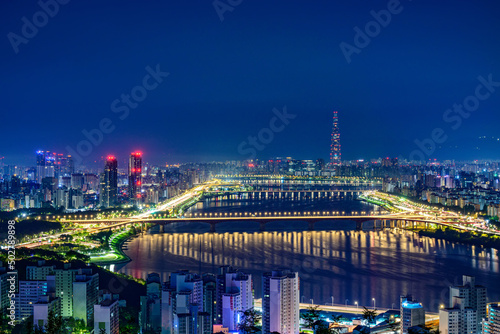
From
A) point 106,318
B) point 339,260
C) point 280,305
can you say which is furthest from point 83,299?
point 339,260

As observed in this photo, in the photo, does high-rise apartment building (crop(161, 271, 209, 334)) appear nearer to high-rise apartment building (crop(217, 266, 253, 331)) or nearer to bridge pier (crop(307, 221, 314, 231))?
high-rise apartment building (crop(217, 266, 253, 331))

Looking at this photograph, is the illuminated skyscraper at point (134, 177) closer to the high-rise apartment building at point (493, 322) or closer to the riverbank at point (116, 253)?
the riverbank at point (116, 253)

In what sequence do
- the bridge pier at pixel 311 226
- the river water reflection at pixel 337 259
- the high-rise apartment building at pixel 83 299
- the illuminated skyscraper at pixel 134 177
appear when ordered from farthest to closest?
the illuminated skyscraper at pixel 134 177
the bridge pier at pixel 311 226
the river water reflection at pixel 337 259
the high-rise apartment building at pixel 83 299

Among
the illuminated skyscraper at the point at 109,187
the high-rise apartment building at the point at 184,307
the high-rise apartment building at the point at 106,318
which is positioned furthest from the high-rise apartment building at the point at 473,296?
the illuminated skyscraper at the point at 109,187

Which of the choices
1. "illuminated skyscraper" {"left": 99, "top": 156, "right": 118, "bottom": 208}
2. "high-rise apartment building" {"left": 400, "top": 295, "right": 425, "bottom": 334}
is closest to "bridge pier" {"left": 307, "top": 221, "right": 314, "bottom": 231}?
"illuminated skyscraper" {"left": 99, "top": 156, "right": 118, "bottom": 208}

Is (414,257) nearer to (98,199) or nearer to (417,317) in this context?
(417,317)

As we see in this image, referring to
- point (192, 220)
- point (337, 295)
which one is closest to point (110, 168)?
point (192, 220)
